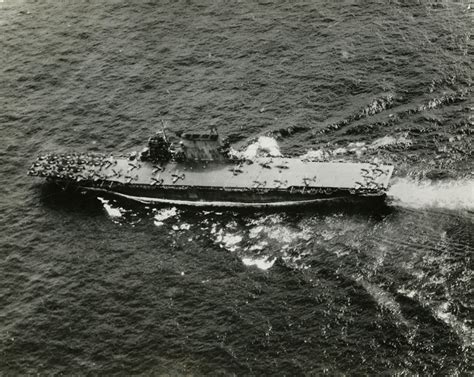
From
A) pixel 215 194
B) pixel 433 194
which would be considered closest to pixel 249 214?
pixel 215 194

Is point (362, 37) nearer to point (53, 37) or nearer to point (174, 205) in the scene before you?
point (174, 205)

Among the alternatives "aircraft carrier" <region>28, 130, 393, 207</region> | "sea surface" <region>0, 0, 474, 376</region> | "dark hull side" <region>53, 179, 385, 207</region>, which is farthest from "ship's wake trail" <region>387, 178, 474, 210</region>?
"dark hull side" <region>53, 179, 385, 207</region>

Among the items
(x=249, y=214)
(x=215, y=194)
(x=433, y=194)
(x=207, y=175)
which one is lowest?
(x=249, y=214)

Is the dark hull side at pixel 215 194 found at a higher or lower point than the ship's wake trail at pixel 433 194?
lower

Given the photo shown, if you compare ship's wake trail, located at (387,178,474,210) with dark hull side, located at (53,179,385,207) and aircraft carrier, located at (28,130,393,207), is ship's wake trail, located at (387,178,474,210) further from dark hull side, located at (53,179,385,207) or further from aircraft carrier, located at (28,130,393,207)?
dark hull side, located at (53,179,385,207)

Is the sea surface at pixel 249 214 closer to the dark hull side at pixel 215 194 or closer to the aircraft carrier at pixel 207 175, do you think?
the dark hull side at pixel 215 194

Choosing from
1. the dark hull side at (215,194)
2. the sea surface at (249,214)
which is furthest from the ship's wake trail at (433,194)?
the dark hull side at (215,194)

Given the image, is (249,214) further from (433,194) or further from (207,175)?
(433,194)

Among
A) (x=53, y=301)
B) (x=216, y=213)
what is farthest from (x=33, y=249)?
(x=216, y=213)
